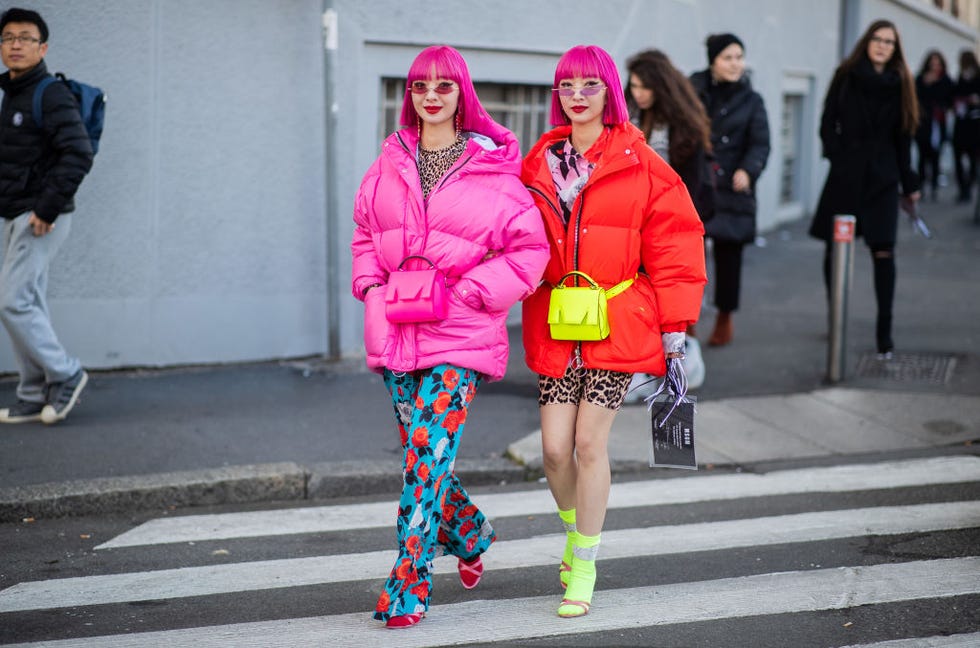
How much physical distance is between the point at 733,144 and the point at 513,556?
4.59 metres

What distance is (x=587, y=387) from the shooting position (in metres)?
4.77

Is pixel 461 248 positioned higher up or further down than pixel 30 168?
further down

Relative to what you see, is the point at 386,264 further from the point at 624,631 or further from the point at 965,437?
the point at 965,437

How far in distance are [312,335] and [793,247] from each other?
7535mm

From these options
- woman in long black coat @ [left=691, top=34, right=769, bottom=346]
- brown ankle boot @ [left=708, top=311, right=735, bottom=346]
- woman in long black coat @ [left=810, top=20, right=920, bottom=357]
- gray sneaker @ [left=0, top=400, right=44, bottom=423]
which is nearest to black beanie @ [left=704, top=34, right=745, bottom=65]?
woman in long black coat @ [left=691, top=34, right=769, bottom=346]

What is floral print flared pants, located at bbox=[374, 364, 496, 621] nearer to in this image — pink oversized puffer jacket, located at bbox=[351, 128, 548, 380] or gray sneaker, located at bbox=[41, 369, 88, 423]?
pink oversized puffer jacket, located at bbox=[351, 128, 548, 380]

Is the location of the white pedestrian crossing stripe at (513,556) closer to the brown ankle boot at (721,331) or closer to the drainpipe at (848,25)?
the brown ankle boot at (721,331)

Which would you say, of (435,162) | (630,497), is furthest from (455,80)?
(630,497)

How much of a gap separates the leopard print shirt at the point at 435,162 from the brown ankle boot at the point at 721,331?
546cm

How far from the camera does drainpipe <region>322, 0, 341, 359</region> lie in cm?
904

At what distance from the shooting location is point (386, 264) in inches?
185

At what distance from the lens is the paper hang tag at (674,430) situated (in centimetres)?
490

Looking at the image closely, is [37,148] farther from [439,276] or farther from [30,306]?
[439,276]

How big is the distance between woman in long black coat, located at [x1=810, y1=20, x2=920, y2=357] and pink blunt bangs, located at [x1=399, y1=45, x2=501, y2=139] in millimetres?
5273
